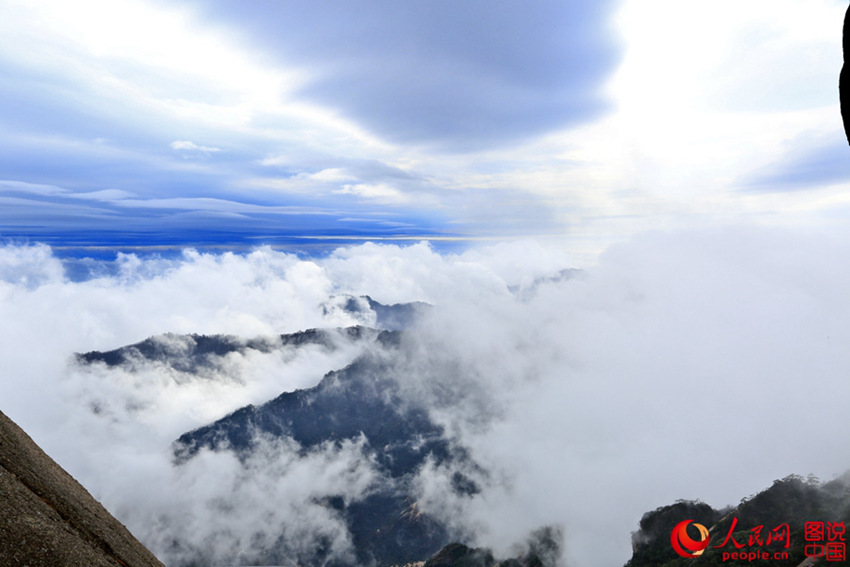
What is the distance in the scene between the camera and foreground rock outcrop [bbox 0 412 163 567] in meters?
25.8

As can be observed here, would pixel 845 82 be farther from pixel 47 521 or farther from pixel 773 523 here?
pixel 773 523

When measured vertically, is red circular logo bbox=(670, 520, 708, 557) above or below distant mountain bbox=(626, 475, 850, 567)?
below

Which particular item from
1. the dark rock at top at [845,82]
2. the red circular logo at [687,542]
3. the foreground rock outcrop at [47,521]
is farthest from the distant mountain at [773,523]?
the foreground rock outcrop at [47,521]

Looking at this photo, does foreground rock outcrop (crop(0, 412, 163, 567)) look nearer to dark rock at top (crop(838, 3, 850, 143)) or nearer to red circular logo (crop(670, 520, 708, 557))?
dark rock at top (crop(838, 3, 850, 143))

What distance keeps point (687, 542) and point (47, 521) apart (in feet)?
790

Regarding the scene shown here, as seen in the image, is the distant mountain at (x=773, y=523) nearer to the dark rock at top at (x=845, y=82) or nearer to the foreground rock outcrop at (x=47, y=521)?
the dark rock at top at (x=845, y=82)

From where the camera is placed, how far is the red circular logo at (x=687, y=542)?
170875 mm

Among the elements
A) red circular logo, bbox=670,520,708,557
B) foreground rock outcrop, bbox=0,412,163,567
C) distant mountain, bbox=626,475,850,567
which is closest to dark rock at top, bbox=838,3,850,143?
foreground rock outcrop, bbox=0,412,163,567

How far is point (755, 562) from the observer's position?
12650 centimetres

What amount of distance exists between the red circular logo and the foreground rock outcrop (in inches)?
8307

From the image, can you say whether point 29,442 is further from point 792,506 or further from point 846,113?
point 792,506

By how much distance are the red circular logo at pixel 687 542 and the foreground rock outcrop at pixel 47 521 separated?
21099cm

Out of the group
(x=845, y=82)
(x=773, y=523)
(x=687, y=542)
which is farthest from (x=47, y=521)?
(x=773, y=523)

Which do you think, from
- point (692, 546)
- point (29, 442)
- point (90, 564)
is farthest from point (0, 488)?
point (692, 546)
